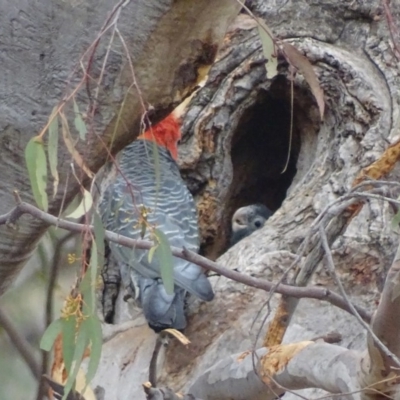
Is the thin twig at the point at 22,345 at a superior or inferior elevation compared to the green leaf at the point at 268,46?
inferior

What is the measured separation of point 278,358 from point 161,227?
1.33 m

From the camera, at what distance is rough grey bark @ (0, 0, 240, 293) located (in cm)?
137

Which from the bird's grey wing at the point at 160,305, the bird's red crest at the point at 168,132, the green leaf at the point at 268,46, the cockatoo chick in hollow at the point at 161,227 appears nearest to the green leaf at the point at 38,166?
the green leaf at the point at 268,46

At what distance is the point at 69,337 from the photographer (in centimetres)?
123

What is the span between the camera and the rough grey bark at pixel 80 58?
137 cm

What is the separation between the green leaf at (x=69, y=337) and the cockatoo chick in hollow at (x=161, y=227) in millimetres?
853

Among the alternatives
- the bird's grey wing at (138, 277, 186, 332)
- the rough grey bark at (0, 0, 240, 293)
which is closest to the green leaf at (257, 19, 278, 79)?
the rough grey bark at (0, 0, 240, 293)

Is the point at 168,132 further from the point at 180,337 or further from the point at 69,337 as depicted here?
the point at 69,337

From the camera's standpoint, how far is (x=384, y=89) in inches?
99.2

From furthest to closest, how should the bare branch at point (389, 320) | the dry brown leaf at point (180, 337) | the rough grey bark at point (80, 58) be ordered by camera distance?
the dry brown leaf at point (180, 337) < the rough grey bark at point (80, 58) < the bare branch at point (389, 320)

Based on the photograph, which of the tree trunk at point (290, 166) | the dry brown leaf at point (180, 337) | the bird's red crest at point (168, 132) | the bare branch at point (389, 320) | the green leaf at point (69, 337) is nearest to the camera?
the bare branch at point (389, 320)

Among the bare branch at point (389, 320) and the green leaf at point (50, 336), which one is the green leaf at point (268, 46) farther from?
the green leaf at point (50, 336)

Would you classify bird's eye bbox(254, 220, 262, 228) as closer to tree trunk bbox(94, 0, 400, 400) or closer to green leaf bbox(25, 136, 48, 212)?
tree trunk bbox(94, 0, 400, 400)

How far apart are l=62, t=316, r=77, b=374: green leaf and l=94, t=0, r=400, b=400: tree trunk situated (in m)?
0.45
